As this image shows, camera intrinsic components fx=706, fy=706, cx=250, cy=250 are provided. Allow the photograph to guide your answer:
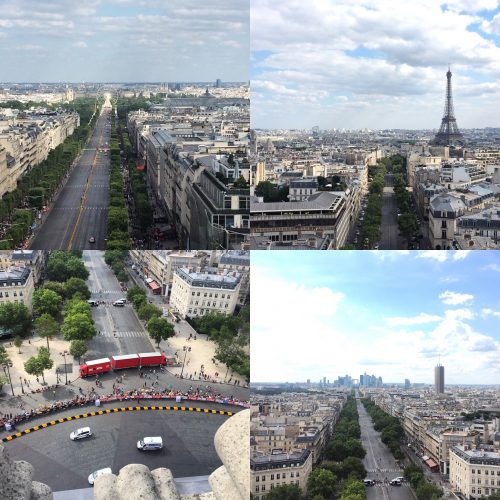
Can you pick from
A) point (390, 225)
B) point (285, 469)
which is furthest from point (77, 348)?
point (390, 225)

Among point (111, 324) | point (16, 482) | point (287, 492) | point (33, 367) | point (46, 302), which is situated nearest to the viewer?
point (16, 482)

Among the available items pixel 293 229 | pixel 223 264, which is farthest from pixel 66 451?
pixel 293 229

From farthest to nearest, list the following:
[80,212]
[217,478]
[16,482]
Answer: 1. [80,212]
2. [217,478]
3. [16,482]

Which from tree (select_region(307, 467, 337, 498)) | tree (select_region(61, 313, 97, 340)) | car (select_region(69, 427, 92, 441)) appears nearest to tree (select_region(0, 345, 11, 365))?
tree (select_region(61, 313, 97, 340))

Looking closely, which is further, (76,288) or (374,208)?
(374,208)

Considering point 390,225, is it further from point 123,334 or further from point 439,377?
point 123,334

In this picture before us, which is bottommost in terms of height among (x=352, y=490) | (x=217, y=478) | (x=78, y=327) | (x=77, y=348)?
(x=352, y=490)

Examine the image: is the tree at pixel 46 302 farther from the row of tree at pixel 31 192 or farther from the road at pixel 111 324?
the row of tree at pixel 31 192
